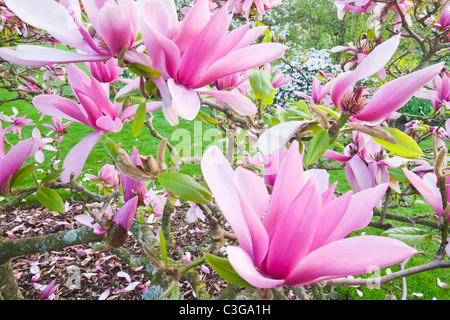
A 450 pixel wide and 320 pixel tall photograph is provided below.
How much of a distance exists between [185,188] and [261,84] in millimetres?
310

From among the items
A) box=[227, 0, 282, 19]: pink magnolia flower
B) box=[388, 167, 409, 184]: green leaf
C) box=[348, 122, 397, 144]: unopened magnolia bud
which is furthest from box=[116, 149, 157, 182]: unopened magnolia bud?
box=[227, 0, 282, 19]: pink magnolia flower

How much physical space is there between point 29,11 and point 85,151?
0.27 meters

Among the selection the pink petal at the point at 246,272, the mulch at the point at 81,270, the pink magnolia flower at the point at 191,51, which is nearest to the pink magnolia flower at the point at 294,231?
the pink petal at the point at 246,272

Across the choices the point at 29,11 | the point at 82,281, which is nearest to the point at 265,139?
the point at 29,11

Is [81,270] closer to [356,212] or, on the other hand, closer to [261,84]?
[261,84]

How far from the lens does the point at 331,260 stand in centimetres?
40

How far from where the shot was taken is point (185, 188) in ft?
1.90

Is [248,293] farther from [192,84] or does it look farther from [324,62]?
[324,62]

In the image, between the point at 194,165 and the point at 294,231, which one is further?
the point at 194,165

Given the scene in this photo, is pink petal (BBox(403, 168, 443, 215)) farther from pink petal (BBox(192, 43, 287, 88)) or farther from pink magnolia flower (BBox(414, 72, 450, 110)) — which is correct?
pink magnolia flower (BBox(414, 72, 450, 110))

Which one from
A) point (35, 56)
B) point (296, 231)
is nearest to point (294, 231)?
point (296, 231)

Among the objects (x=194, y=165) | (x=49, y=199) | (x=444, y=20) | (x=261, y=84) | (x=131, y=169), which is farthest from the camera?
(x=194, y=165)

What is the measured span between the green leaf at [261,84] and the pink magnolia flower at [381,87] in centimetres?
15
